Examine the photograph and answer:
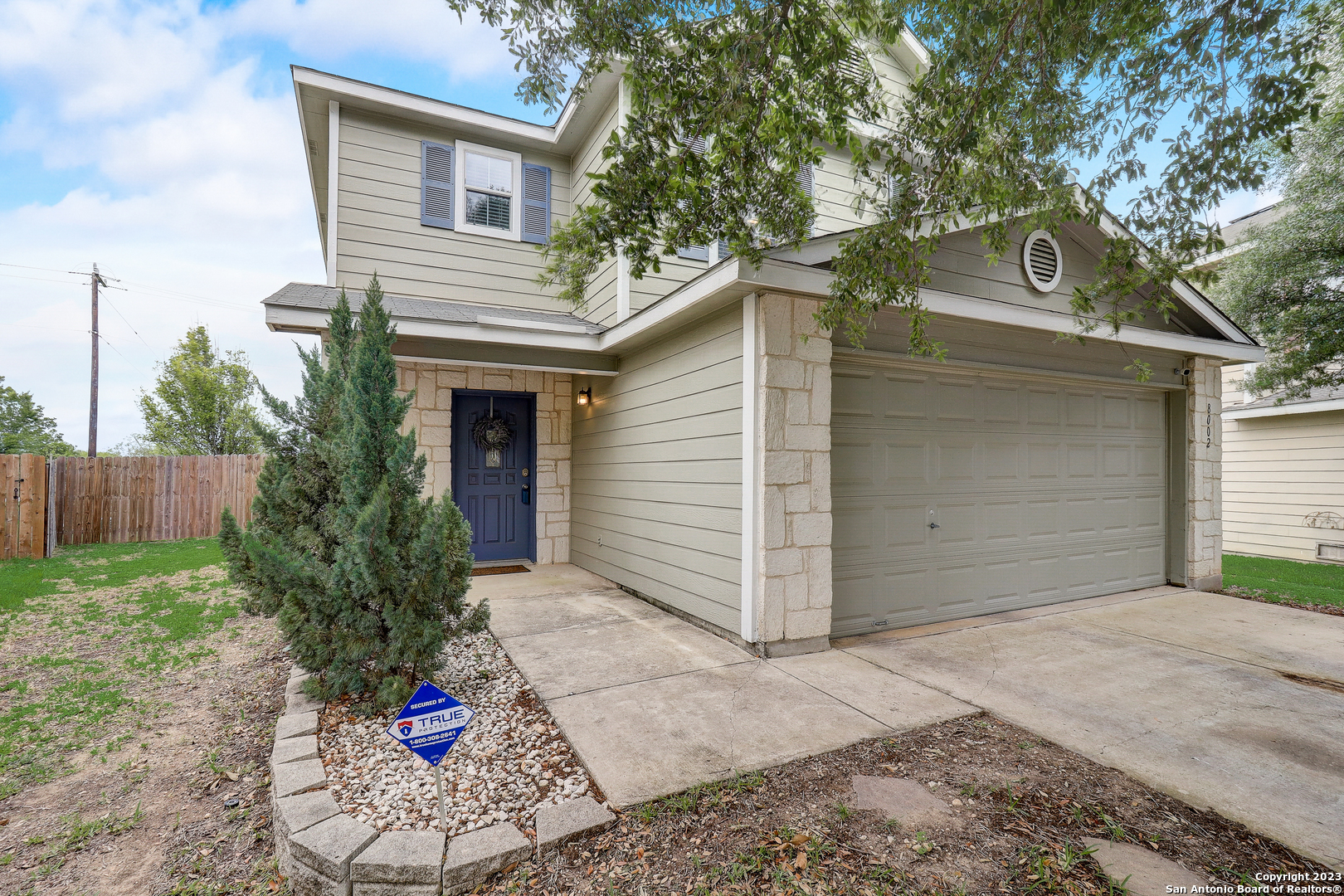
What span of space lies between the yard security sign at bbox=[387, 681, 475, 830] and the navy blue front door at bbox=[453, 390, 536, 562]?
4829mm

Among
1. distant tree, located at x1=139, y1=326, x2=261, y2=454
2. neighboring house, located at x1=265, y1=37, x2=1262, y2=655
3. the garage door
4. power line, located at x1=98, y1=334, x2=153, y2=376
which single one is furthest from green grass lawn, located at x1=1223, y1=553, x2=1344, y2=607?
power line, located at x1=98, y1=334, x2=153, y2=376

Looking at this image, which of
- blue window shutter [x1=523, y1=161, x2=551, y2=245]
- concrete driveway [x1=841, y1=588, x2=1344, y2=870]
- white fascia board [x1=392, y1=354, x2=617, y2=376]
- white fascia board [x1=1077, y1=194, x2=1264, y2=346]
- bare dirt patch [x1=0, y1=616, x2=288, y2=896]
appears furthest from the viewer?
blue window shutter [x1=523, y1=161, x2=551, y2=245]

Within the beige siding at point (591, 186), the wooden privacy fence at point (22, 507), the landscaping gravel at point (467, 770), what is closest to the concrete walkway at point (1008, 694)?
the landscaping gravel at point (467, 770)

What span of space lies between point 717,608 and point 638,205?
2851 millimetres

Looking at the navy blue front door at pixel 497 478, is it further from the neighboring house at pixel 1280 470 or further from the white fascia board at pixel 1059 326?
the neighboring house at pixel 1280 470

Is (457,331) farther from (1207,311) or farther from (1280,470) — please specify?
(1280,470)

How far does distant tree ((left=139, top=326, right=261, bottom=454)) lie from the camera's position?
14.8 m

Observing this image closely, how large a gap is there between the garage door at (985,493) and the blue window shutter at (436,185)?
4.99 metres

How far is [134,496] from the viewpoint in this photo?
9.43m

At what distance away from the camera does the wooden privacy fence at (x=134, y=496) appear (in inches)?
329

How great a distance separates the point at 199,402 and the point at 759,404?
55.3ft

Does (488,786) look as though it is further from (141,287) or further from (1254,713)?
(141,287)

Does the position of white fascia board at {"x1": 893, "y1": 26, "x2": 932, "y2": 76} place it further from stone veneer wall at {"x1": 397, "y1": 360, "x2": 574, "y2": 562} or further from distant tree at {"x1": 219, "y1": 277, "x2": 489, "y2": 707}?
distant tree at {"x1": 219, "y1": 277, "x2": 489, "y2": 707}

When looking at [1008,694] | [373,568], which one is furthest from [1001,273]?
[373,568]
